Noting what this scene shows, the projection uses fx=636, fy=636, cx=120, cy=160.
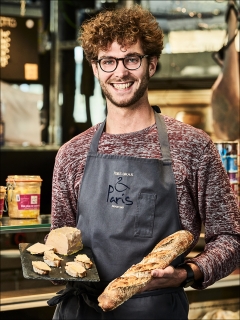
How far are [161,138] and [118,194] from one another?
0.25 metres

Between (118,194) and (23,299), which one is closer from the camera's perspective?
(118,194)

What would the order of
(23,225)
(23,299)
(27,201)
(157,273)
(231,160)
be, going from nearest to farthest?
(157,273)
(23,225)
(27,201)
(23,299)
(231,160)

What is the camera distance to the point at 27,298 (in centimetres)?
293

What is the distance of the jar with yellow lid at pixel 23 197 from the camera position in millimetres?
2787

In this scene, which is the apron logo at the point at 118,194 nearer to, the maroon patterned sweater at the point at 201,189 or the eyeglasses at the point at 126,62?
the maroon patterned sweater at the point at 201,189

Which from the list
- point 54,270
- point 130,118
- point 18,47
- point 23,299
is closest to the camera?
point 54,270

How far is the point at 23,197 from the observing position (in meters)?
2.82

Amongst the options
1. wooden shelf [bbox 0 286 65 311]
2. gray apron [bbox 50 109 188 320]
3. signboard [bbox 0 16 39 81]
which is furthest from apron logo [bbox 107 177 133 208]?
signboard [bbox 0 16 39 81]

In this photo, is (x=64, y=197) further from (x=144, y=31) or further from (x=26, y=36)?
(x=26, y=36)

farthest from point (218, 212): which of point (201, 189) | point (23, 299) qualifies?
point (23, 299)

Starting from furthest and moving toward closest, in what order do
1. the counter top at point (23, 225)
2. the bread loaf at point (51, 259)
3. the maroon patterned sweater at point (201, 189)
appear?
the counter top at point (23, 225) < the maroon patterned sweater at point (201, 189) < the bread loaf at point (51, 259)

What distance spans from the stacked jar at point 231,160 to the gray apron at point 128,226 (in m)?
0.91

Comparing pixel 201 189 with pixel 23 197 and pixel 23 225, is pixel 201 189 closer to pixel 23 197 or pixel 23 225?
pixel 23 225

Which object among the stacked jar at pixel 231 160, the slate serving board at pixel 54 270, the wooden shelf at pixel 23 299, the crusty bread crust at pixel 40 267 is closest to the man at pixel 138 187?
the slate serving board at pixel 54 270
